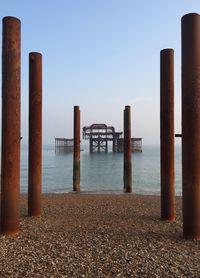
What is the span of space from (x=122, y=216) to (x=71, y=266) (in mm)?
3474

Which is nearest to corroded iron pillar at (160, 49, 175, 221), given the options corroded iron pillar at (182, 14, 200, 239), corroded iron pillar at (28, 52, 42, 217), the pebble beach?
the pebble beach

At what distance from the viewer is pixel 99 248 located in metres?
4.90

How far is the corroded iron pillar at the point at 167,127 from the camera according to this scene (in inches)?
278

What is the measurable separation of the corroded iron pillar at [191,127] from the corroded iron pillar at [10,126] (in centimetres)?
282

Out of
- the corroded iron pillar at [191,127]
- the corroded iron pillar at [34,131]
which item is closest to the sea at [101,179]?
the corroded iron pillar at [34,131]

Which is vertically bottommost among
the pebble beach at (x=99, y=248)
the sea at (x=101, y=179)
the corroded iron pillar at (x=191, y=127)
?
the sea at (x=101, y=179)

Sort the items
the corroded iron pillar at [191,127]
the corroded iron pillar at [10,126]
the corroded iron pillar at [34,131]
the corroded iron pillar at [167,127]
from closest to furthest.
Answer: the corroded iron pillar at [191,127], the corroded iron pillar at [10,126], the corroded iron pillar at [167,127], the corroded iron pillar at [34,131]

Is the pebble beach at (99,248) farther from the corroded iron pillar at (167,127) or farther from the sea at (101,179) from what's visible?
the sea at (101,179)

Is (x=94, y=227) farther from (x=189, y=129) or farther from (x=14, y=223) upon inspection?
(x=189, y=129)

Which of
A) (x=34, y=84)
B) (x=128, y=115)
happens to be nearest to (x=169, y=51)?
(x=34, y=84)

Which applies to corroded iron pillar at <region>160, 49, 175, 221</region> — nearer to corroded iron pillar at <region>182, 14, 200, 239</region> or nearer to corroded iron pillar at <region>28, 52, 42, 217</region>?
corroded iron pillar at <region>182, 14, 200, 239</region>

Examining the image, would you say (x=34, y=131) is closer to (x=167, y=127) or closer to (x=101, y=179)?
(x=167, y=127)

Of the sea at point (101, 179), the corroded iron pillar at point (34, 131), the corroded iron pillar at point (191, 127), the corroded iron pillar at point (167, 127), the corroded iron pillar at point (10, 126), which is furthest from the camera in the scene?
the sea at point (101, 179)

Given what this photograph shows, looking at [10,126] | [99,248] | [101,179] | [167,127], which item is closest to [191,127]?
[167,127]
